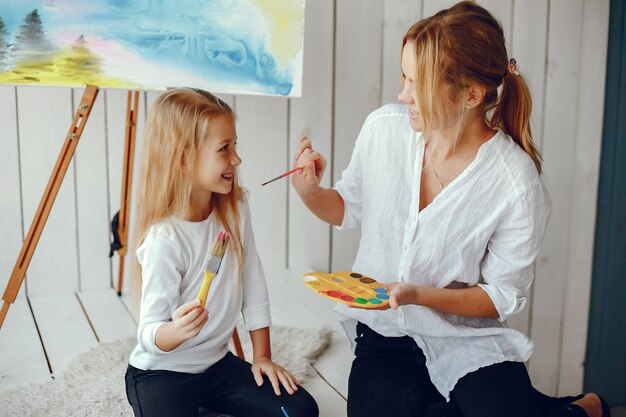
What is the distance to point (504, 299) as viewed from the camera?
128 centimetres

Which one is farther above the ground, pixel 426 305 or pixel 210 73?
pixel 210 73

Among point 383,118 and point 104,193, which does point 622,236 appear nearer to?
point 383,118

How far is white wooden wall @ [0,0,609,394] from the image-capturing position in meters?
1.93

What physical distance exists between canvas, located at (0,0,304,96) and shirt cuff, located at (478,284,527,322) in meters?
0.82

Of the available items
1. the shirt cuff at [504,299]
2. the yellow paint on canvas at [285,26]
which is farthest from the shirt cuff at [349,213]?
the yellow paint on canvas at [285,26]

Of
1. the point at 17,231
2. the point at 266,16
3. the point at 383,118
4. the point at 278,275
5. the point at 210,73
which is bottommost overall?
the point at 278,275

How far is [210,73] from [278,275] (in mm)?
831

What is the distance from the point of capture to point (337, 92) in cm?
226

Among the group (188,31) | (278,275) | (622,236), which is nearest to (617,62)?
(622,236)

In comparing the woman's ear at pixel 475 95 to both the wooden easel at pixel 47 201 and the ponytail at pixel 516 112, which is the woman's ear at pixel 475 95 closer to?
the ponytail at pixel 516 112

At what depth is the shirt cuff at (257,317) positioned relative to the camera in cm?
132

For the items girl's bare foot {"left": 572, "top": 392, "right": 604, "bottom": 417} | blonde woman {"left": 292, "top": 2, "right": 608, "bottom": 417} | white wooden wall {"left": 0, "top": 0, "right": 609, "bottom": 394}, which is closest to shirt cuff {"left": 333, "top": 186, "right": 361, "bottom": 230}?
blonde woman {"left": 292, "top": 2, "right": 608, "bottom": 417}

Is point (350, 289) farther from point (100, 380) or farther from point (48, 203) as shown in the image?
point (48, 203)

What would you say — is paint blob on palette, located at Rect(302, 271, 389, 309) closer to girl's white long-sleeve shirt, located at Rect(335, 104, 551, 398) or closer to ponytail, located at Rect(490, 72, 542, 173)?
girl's white long-sleeve shirt, located at Rect(335, 104, 551, 398)
